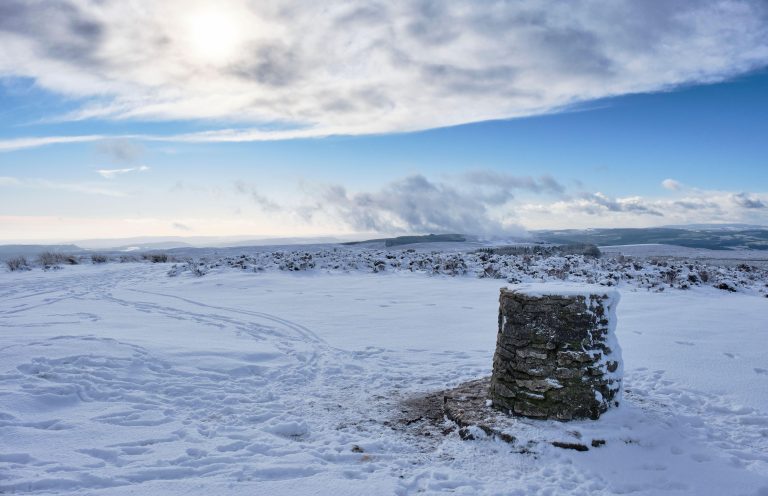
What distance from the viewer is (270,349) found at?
29.2 feet

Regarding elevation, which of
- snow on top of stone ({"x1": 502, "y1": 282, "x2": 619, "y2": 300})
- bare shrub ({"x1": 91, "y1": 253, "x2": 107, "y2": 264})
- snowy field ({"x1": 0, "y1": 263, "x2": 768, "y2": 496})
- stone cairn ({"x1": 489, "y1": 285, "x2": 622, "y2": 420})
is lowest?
snowy field ({"x1": 0, "y1": 263, "x2": 768, "y2": 496})

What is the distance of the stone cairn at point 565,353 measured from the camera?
18.0ft

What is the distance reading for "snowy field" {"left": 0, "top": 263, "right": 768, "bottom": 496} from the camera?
4.57 meters

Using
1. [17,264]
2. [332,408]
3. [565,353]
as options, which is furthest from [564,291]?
[17,264]

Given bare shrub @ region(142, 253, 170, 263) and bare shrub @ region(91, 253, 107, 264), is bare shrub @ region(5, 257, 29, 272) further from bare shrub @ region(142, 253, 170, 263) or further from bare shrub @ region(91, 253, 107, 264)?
bare shrub @ region(142, 253, 170, 263)

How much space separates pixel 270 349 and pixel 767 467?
7.06 metres

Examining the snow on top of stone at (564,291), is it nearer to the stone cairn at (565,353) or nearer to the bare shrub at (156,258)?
the stone cairn at (565,353)

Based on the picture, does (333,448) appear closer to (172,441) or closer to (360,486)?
(360,486)

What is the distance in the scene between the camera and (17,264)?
23.2 metres

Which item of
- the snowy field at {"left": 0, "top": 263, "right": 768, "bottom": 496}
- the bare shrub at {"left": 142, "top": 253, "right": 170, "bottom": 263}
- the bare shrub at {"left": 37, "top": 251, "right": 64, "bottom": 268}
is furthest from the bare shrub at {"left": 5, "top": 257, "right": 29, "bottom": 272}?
the snowy field at {"left": 0, "top": 263, "right": 768, "bottom": 496}

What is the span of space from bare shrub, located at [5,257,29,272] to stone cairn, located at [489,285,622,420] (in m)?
24.8

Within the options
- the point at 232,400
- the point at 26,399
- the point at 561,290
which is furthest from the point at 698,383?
the point at 26,399

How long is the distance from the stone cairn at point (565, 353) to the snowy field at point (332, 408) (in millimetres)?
269

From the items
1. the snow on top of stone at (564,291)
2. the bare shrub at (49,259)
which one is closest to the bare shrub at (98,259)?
the bare shrub at (49,259)
